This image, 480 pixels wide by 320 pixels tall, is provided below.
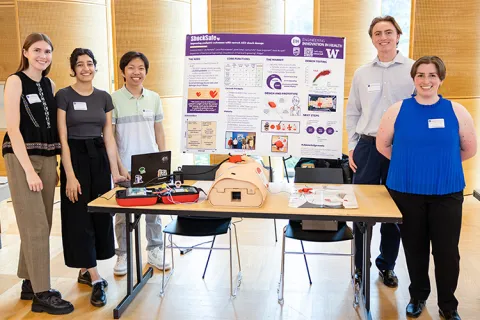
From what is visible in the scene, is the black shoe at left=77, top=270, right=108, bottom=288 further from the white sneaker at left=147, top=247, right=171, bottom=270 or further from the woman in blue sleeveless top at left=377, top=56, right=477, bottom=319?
the woman in blue sleeveless top at left=377, top=56, right=477, bottom=319

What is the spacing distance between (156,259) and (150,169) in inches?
35.5

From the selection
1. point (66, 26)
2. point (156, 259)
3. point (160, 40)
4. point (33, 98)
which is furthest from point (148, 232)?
point (66, 26)

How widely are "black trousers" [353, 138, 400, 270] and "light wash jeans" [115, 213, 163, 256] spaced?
4.80 ft

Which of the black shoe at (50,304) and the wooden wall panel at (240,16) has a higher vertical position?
the wooden wall panel at (240,16)

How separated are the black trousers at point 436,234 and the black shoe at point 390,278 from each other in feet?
1.58

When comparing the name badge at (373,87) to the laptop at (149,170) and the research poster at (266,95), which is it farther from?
the laptop at (149,170)

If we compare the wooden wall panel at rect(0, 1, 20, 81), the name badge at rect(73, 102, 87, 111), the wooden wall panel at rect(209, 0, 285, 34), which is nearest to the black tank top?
the name badge at rect(73, 102, 87, 111)

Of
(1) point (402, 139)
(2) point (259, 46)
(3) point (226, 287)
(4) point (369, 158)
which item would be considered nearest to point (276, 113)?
(2) point (259, 46)

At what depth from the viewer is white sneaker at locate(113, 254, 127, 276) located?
3.82 m

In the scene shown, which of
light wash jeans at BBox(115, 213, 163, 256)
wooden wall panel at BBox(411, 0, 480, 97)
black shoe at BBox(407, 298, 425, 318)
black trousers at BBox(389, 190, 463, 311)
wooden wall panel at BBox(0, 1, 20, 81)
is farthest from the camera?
wooden wall panel at BBox(0, 1, 20, 81)

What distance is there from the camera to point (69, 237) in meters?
3.37

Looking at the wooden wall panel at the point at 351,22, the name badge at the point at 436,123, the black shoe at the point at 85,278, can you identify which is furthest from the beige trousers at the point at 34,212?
the wooden wall panel at the point at 351,22

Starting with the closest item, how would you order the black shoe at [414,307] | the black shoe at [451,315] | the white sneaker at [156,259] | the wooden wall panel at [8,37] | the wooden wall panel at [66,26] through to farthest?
the black shoe at [451,315] < the black shoe at [414,307] < the white sneaker at [156,259] < the wooden wall panel at [66,26] < the wooden wall panel at [8,37]

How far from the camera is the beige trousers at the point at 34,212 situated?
3092 millimetres
